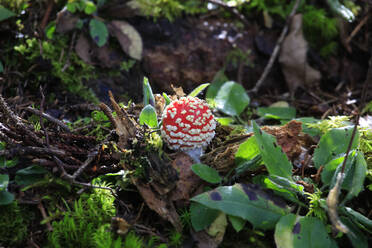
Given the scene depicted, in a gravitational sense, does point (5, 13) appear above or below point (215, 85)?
above

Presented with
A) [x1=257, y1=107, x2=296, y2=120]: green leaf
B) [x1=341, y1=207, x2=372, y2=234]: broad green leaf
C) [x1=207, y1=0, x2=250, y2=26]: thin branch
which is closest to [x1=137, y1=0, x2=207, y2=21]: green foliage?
[x1=207, y1=0, x2=250, y2=26]: thin branch

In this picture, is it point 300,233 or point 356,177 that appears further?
point 356,177

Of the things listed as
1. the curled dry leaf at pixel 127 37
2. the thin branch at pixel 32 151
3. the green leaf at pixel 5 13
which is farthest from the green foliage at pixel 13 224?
the curled dry leaf at pixel 127 37

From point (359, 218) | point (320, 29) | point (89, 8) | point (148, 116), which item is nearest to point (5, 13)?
point (89, 8)

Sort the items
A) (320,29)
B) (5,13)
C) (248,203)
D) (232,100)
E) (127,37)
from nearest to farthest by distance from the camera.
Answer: (248,203), (5,13), (232,100), (127,37), (320,29)

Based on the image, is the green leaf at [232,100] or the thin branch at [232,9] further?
the thin branch at [232,9]

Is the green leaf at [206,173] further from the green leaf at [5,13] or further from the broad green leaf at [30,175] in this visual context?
the green leaf at [5,13]

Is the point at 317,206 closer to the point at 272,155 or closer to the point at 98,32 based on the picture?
the point at 272,155
